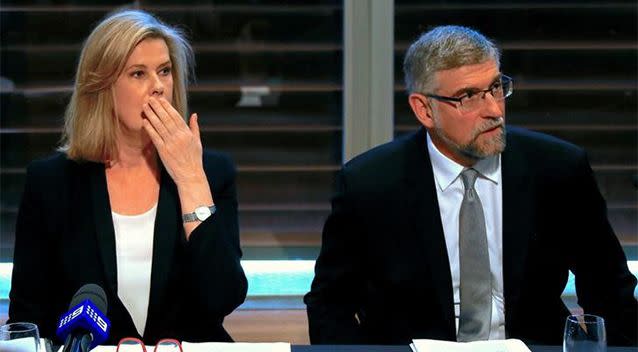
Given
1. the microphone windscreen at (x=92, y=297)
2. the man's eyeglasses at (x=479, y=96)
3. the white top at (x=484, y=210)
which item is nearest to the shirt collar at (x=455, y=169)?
the white top at (x=484, y=210)

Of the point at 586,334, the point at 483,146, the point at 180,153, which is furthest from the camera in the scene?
the point at 180,153

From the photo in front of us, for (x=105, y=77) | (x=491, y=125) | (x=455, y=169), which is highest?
(x=105, y=77)

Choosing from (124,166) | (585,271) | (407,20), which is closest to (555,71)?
(407,20)

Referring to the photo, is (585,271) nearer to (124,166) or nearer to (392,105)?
(124,166)

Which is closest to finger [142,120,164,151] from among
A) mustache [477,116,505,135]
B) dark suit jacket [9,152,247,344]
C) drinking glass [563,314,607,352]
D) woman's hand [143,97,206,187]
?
woman's hand [143,97,206,187]

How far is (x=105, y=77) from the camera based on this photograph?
279cm

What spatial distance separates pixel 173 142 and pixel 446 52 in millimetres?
707

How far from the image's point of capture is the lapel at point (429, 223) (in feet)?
8.61

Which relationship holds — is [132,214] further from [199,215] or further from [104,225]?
[199,215]

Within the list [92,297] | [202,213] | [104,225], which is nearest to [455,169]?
[202,213]

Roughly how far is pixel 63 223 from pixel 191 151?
1.22ft

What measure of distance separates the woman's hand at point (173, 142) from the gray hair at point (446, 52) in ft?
1.91

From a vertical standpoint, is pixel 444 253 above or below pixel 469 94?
below

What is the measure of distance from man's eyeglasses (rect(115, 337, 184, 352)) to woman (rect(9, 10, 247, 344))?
342 millimetres
